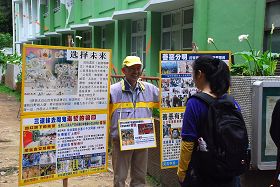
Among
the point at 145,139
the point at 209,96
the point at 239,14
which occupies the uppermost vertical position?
the point at 239,14

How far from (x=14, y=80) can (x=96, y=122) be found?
1874cm

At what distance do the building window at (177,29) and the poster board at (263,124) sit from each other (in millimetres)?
6072

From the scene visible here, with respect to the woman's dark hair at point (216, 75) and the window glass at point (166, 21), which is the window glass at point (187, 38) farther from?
the woman's dark hair at point (216, 75)

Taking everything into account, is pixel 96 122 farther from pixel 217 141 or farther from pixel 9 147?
pixel 9 147

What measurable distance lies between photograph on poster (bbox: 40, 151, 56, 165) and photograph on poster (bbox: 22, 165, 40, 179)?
83 mm

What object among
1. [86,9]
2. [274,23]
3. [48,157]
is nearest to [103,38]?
Answer: [86,9]

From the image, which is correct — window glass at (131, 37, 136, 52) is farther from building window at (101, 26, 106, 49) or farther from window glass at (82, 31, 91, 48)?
window glass at (82, 31, 91, 48)

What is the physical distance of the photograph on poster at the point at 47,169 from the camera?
399 centimetres

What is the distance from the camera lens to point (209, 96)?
2844 millimetres

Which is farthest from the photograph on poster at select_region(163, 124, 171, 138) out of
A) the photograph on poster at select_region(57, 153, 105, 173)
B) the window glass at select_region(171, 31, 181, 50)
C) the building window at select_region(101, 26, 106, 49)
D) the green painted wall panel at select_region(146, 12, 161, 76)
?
the building window at select_region(101, 26, 106, 49)

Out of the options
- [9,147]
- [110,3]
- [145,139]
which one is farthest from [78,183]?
[110,3]

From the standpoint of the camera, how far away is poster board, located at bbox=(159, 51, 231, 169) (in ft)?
14.5

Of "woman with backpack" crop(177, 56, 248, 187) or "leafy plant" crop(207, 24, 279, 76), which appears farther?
"leafy plant" crop(207, 24, 279, 76)

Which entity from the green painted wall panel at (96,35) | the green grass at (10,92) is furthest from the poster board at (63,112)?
the green grass at (10,92)
